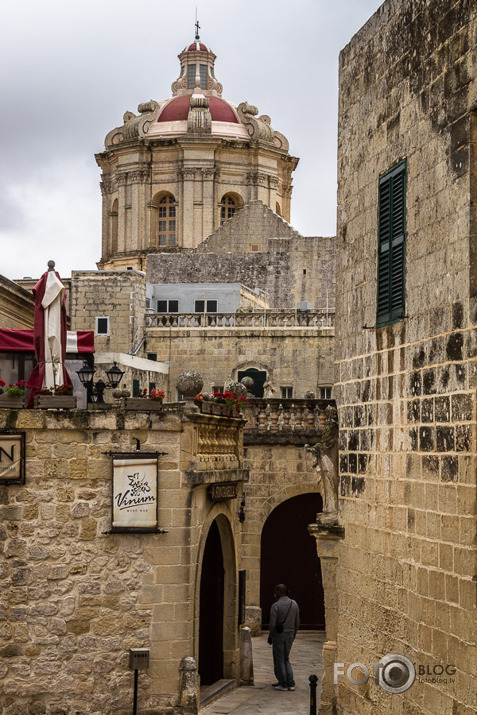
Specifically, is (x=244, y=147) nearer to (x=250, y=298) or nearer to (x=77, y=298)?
(x=250, y=298)

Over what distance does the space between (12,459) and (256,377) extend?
59.5 ft

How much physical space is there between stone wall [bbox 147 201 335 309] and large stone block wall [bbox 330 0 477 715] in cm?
2624

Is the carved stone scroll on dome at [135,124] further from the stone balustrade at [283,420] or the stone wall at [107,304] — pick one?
the stone balustrade at [283,420]

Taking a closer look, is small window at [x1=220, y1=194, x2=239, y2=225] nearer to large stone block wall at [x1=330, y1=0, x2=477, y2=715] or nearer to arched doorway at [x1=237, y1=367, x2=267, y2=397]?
arched doorway at [x1=237, y1=367, x2=267, y2=397]

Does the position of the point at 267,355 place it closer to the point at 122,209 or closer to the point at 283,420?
the point at 283,420

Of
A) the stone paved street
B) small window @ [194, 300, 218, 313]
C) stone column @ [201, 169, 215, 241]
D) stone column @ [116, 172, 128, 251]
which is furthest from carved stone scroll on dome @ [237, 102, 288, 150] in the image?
the stone paved street

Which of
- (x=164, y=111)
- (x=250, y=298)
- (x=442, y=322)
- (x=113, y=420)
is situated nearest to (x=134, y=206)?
(x=164, y=111)

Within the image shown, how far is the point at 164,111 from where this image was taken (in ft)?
191

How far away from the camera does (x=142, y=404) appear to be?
1421cm

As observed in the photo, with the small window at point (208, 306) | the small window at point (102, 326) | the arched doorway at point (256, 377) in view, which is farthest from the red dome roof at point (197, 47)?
the arched doorway at point (256, 377)

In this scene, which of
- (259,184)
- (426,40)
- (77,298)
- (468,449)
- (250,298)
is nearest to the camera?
(468,449)

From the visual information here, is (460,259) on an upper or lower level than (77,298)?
lower

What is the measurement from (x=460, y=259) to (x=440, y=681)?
3597 mm

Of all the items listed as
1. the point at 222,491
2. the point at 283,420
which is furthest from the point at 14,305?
the point at 222,491
